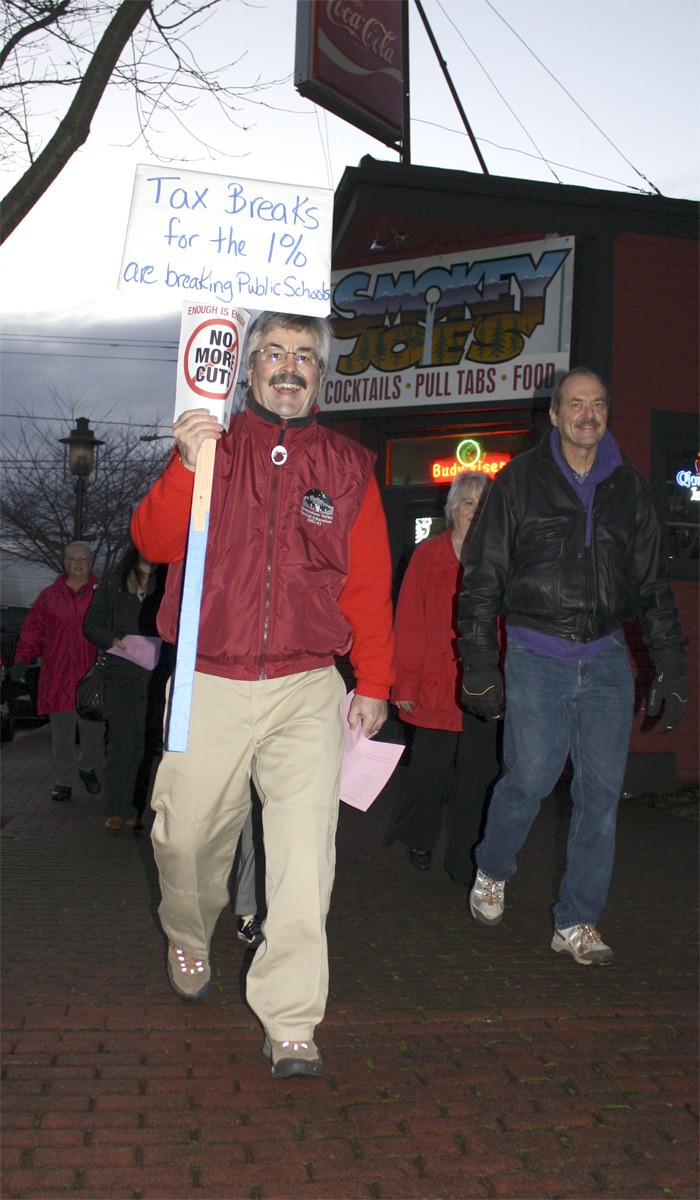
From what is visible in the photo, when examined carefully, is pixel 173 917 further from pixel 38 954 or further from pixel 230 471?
pixel 230 471

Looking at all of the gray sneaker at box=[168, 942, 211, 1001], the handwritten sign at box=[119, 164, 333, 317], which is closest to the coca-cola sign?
the handwritten sign at box=[119, 164, 333, 317]

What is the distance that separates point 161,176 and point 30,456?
3647cm

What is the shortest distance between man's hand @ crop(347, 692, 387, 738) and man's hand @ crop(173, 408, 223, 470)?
1.00m

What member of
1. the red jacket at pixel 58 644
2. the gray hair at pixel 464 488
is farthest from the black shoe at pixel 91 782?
the gray hair at pixel 464 488

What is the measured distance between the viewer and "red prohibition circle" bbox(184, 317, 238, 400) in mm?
4055

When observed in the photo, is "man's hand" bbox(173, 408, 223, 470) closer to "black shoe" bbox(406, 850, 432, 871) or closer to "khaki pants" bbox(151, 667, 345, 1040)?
"khaki pants" bbox(151, 667, 345, 1040)

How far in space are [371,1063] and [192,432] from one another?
203 cm

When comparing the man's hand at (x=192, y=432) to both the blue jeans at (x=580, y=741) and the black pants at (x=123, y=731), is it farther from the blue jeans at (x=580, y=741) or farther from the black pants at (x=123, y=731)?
the black pants at (x=123, y=731)

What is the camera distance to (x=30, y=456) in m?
39.3

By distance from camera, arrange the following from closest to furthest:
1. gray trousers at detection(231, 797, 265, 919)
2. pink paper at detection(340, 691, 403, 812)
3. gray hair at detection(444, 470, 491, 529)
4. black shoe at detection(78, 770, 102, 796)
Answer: pink paper at detection(340, 691, 403, 812), gray trousers at detection(231, 797, 265, 919), gray hair at detection(444, 470, 491, 529), black shoe at detection(78, 770, 102, 796)

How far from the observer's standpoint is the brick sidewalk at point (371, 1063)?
3180mm

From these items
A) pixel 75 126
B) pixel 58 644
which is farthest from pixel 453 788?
pixel 58 644

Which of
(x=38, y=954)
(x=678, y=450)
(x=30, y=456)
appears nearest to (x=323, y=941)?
Result: (x=38, y=954)

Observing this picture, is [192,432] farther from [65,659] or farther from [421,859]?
[65,659]
